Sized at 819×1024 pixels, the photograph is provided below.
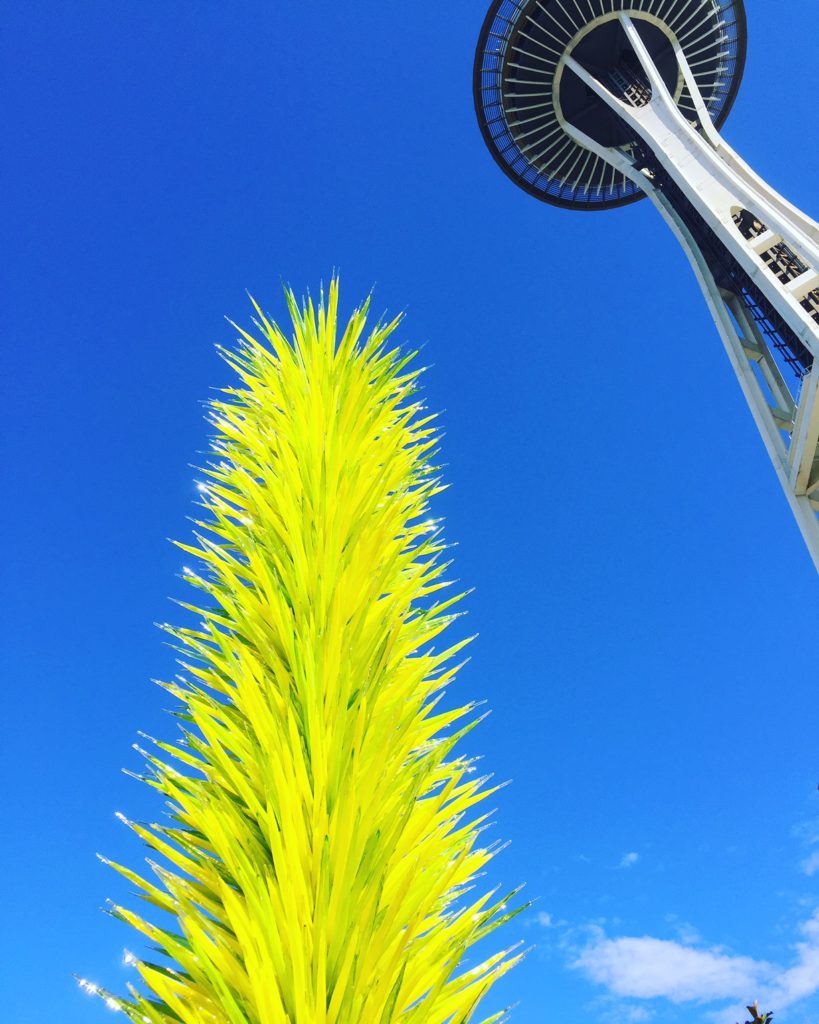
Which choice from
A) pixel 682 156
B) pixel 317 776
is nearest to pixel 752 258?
pixel 682 156

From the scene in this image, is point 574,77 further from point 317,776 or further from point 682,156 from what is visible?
point 317,776

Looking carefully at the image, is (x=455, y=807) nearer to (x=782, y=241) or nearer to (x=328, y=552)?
(x=328, y=552)

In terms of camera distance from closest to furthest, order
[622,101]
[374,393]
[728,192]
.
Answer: [374,393] < [728,192] < [622,101]

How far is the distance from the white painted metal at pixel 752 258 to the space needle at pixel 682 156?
3 cm

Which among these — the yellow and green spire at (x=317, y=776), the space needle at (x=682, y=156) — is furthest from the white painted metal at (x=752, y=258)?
the yellow and green spire at (x=317, y=776)

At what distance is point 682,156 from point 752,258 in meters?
4.74

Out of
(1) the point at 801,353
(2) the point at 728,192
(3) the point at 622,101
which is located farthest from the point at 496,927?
(3) the point at 622,101

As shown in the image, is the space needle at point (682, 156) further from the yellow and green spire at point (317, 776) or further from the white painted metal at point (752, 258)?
the yellow and green spire at point (317, 776)

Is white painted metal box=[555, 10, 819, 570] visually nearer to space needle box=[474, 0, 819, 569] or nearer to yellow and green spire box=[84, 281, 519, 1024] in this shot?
space needle box=[474, 0, 819, 569]

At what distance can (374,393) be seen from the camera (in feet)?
4.09

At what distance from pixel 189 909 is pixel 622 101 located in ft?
85.9

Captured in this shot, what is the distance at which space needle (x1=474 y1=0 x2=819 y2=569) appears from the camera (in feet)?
46.2

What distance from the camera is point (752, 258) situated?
14.3 m

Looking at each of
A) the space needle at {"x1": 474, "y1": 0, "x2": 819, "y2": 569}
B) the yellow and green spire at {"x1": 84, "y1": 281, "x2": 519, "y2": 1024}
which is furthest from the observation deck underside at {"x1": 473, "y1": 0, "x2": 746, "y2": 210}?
the yellow and green spire at {"x1": 84, "y1": 281, "x2": 519, "y2": 1024}
